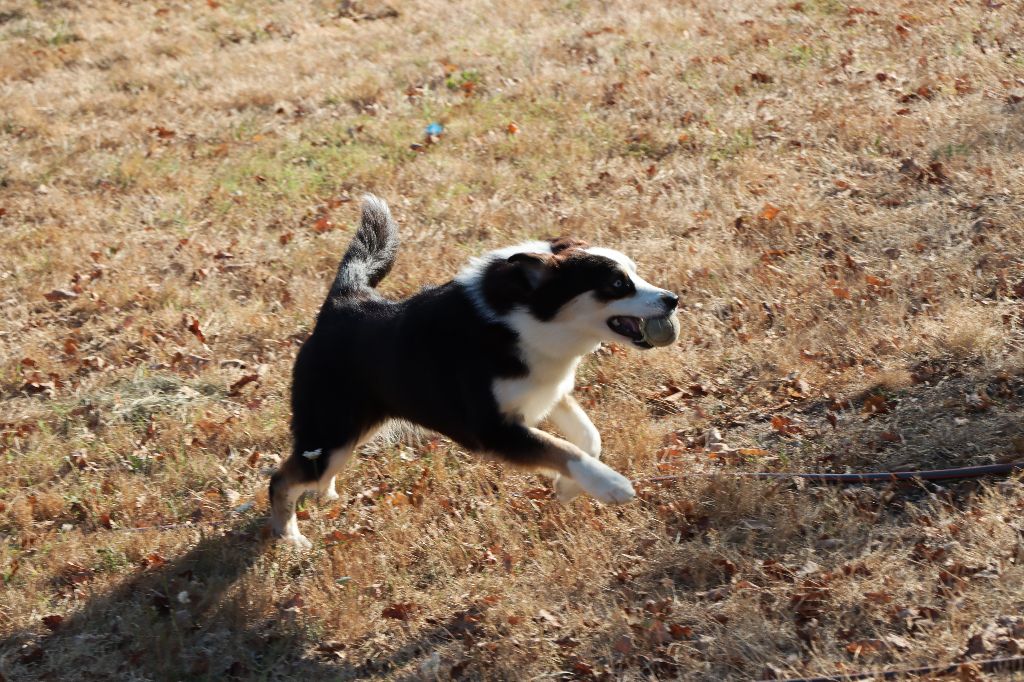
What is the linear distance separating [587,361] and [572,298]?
2058 mm

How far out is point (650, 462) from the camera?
6566 mm

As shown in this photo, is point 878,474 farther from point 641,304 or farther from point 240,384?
point 240,384

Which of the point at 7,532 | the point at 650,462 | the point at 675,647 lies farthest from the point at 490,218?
the point at 675,647

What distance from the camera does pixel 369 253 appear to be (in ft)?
22.4

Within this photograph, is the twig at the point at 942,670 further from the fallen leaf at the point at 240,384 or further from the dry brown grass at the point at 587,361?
the fallen leaf at the point at 240,384

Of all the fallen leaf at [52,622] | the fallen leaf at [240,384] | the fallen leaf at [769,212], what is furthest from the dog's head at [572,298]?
the fallen leaf at [769,212]

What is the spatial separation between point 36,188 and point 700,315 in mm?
7632

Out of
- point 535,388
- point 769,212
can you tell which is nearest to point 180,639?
point 535,388

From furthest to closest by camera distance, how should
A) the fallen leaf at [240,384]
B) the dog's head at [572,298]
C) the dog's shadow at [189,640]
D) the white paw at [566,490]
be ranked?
the fallen leaf at [240,384] < the white paw at [566,490] < the dog's head at [572,298] < the dog's shadow at [189,640]

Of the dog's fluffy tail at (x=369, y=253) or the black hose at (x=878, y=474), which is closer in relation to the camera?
the black hose at (x=878, y=474)

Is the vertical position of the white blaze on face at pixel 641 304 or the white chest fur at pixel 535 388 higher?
the white blaze on face at pixel 641 304

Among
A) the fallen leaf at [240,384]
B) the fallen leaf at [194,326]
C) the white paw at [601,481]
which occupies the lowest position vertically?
the fallen leaf at [194,326]

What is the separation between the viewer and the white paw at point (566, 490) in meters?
5.95

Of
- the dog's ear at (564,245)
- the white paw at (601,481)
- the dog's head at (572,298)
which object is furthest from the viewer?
the dog's ear at (564,245)
